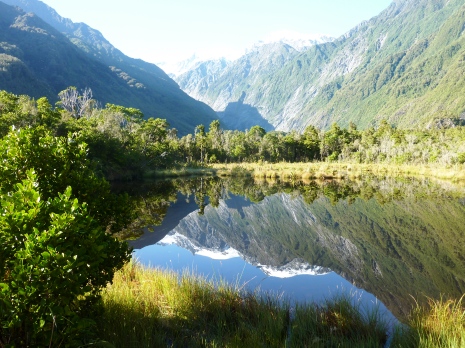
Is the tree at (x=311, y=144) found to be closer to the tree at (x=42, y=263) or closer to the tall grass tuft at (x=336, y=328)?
the tall grass tuft at (x=336, y=328)

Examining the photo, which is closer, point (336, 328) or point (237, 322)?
point (336, 328)

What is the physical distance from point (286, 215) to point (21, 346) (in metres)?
17.4

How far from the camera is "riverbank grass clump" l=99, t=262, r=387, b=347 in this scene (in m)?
4.73

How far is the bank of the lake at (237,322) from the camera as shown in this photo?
4.65 m

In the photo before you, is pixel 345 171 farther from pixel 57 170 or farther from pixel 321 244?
pixel 57 170

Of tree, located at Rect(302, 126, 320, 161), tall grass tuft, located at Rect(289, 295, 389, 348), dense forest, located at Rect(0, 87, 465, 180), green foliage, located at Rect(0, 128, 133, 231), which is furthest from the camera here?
tree, located at Rect(302, 126, 320, 161)

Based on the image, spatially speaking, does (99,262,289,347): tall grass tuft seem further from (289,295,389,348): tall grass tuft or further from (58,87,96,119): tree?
(58,87,96,119): tree

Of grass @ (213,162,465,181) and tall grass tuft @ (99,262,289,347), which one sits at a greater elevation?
grass @ (213,162,465,181)

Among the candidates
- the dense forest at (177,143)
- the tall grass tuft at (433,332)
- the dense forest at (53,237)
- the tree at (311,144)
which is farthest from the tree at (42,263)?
the tree at (311,144)

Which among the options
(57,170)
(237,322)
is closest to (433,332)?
(237,322)

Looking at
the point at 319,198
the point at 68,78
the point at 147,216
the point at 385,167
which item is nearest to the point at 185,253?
the point at 147,216

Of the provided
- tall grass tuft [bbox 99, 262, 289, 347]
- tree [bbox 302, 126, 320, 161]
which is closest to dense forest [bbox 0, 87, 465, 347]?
tall grass tuft [bbox 99, 262, 289, 347]

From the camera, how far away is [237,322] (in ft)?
18.7

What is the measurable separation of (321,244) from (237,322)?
354 inches
